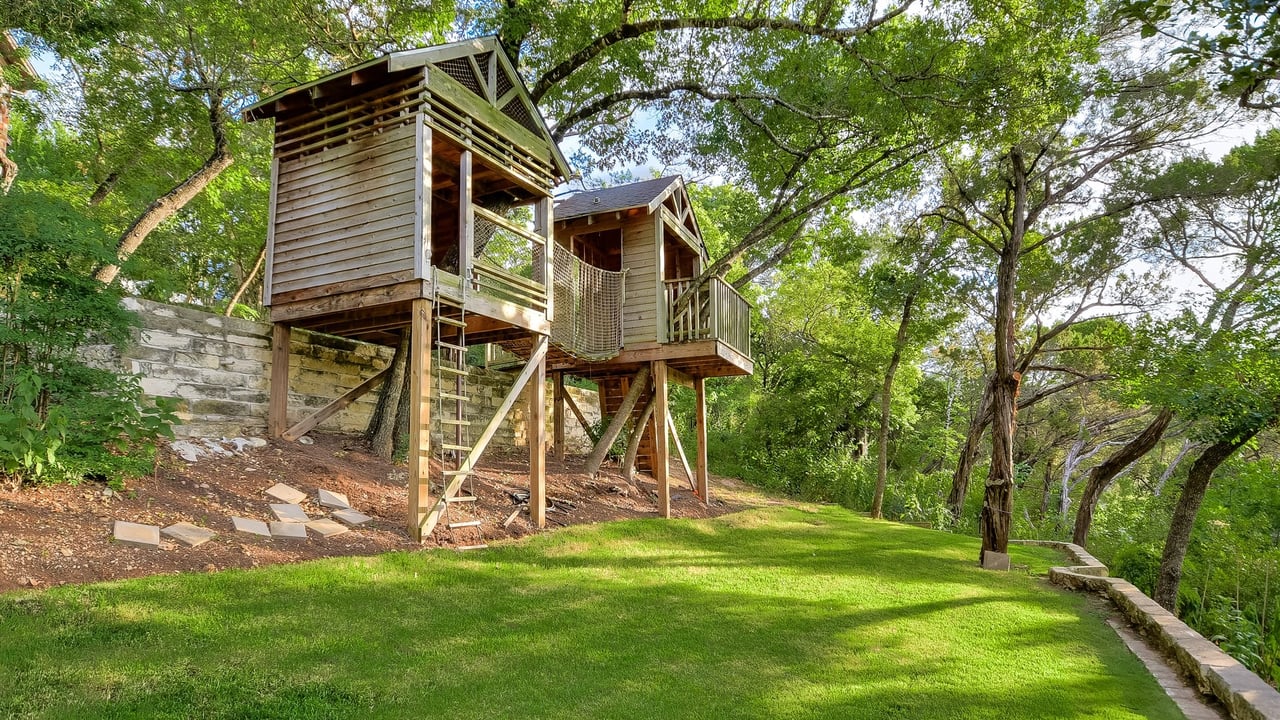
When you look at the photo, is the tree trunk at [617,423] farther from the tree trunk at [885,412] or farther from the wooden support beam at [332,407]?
the tree trunk at [885,412]

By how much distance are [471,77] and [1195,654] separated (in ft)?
30.8

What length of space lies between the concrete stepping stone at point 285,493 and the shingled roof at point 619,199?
715 cm

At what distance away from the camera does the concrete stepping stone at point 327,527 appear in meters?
6.62

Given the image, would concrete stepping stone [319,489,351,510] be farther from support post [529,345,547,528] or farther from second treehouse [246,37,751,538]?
support post [529,345,547,528]

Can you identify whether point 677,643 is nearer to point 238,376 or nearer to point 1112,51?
point 238,376

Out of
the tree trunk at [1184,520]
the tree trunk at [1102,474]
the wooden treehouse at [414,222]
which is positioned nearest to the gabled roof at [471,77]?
the wooden treehouse at [414,222]

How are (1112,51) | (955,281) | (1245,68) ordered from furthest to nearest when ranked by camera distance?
(955,281) < (1112,51) < (1245,68)

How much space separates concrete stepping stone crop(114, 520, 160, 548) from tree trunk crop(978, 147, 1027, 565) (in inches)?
382

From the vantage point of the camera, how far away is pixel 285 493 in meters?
7.22

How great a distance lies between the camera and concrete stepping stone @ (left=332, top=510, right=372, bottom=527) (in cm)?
706

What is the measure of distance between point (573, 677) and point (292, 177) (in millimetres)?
7441

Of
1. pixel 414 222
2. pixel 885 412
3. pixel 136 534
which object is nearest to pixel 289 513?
pixel 136 534

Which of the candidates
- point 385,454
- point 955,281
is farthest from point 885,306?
point 385,454

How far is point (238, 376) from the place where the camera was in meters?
8.66
